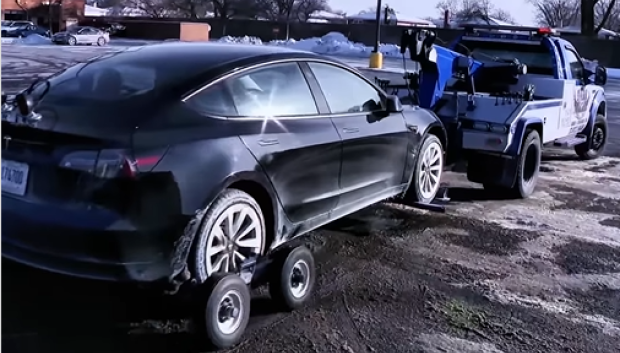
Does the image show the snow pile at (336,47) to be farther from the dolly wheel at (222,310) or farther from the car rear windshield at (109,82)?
the dolly wheel at (222,310)

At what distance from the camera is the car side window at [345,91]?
563 cm

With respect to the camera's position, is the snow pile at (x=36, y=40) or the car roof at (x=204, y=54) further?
the snow pile at (x=36, y=40)

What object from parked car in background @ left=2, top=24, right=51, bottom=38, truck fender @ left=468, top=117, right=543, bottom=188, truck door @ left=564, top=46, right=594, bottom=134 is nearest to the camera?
truck fender @ left=468, top=117, right=543, bottom=188

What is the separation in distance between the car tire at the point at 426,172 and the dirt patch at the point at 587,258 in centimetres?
137

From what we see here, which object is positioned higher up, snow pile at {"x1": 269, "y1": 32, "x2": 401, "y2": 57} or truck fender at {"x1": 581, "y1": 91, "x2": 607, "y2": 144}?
snow pile at {"x1": 269, "y1": 32, "x2": 401, "y2": 57}

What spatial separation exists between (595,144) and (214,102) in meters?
9.14

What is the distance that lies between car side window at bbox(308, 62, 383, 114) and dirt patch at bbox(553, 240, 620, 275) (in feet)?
6.72

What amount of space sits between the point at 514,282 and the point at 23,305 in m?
3.50

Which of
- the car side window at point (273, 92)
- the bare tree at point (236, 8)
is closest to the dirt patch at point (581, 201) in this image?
the car side window at point (273, 92)

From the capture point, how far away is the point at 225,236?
175 inches

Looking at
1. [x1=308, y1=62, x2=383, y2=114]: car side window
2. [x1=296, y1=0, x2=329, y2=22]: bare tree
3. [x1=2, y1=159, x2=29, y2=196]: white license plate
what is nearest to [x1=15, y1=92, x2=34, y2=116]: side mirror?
[x1=2, y1=159, x2=29, y2=196]: white license plate

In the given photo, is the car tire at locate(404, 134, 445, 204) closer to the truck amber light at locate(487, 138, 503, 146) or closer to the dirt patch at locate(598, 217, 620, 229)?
the truck amber light at locate(487, 138, 503, 146)

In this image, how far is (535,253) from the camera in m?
6.45

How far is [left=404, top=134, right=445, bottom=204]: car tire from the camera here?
23.3ft
